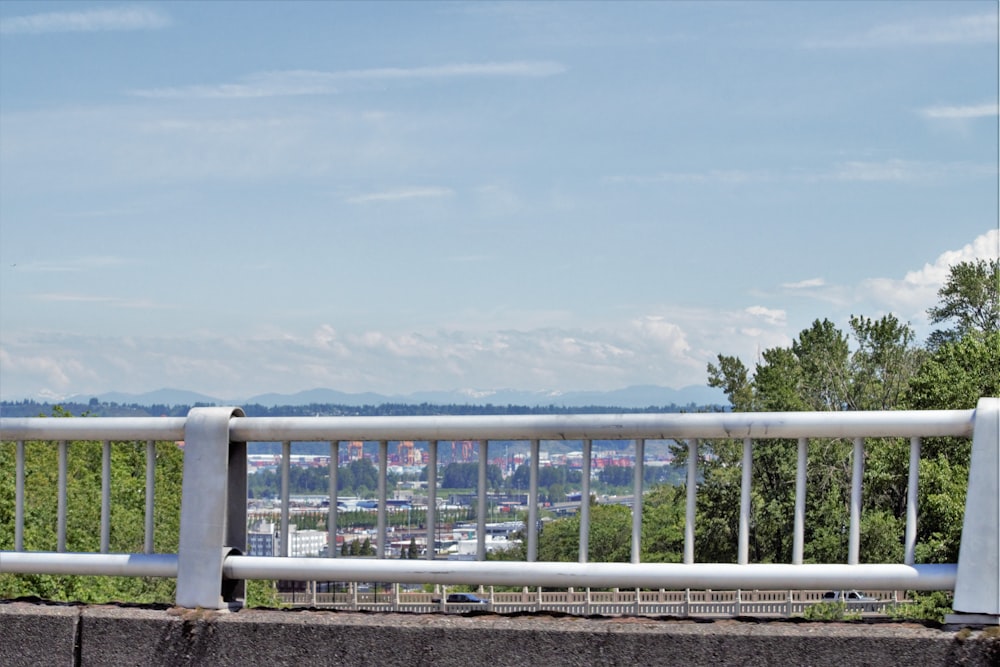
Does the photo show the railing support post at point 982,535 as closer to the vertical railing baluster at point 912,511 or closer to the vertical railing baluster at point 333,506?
A: the vertical railing baluster at point 912,511

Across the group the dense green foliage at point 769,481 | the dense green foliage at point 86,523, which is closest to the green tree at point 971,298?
the dense green foliage at point 769,481

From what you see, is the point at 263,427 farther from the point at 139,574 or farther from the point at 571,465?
the point at 571,465

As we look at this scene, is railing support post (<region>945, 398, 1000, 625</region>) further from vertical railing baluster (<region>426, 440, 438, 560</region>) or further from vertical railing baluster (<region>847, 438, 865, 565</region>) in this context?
vertical railing baluster (<region>426, 440, 438, 560</region>)

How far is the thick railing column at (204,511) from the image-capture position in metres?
5.71

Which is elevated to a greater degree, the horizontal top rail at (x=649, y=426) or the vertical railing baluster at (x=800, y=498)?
the horizontal top rail at (x=649, y=426)

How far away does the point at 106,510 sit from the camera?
5.84 meters

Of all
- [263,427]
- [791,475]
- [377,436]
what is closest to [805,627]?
[377,436]

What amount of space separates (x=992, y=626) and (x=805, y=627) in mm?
796

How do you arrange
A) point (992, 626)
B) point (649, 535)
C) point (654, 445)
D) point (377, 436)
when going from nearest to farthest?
point (992, 626)
point (377, 436)
point (654, 445)
point (649, 535)

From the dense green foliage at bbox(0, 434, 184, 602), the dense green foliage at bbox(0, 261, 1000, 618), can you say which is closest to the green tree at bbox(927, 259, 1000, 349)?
the dense green foliage at bbox(0, 261, 1000, 618)

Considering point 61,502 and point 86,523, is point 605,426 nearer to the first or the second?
point 61,502

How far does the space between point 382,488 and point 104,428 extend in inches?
58.3

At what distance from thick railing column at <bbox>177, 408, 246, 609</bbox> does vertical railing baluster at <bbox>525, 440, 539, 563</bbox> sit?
150cm

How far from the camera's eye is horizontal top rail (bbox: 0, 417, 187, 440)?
5824 millimetres
